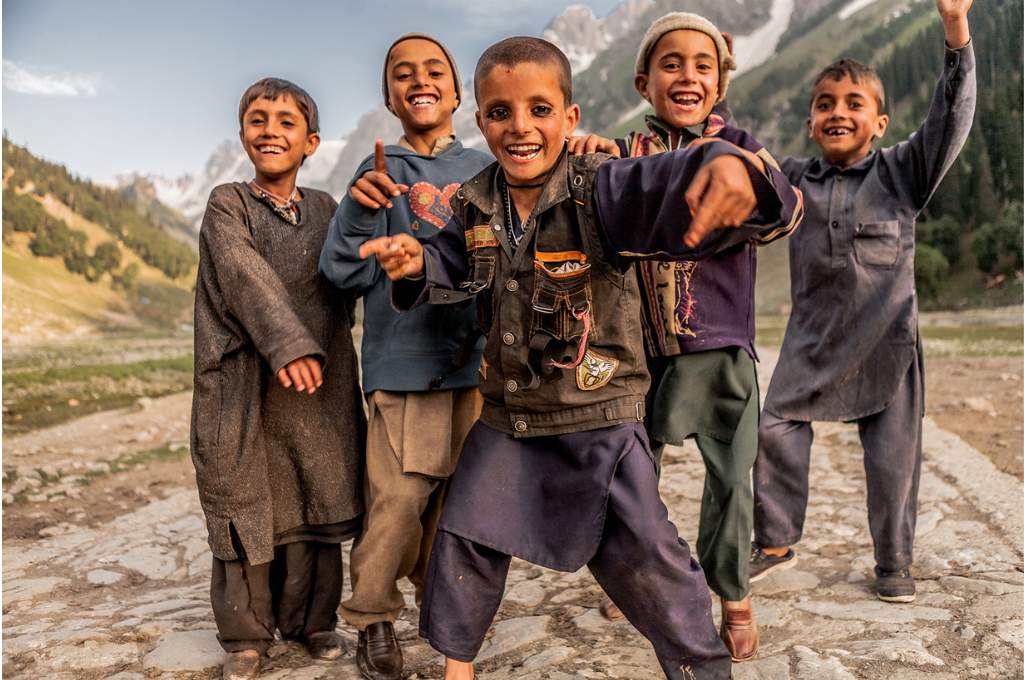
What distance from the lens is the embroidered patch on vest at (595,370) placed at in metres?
2.40

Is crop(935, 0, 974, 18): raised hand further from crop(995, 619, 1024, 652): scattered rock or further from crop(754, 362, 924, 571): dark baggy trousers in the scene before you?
crop(995, 619, 1024, 652): scattered rock

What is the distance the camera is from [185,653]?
314cm

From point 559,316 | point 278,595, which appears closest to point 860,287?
point 559,316

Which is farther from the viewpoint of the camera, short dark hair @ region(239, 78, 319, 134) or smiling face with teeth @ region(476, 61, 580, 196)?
short dark hair @ region(239, 78, 319, 134)

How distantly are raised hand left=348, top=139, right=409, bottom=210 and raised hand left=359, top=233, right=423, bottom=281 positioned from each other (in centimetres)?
23

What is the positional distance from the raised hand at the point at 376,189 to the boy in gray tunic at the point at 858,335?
6.80ft

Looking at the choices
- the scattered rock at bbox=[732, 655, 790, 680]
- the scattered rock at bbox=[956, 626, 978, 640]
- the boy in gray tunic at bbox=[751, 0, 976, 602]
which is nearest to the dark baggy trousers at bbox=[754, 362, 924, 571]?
the boy in gray tunic at bbox=[751, 0, 976, 602]

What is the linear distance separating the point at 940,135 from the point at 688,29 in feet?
4.08

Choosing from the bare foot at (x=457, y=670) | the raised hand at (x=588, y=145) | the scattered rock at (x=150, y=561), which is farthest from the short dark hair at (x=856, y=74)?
the scattered rock at (x=150, y=561)

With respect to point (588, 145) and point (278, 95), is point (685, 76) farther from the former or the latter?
point (278, 95)

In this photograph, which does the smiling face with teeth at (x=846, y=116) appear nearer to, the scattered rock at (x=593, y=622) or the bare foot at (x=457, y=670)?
the scattered rock at (x=593, y=622)

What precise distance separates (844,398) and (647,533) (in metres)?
1.74

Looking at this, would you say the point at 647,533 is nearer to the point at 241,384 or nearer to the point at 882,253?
the point at 241,384

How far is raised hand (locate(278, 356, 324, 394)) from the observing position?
2793 mm
